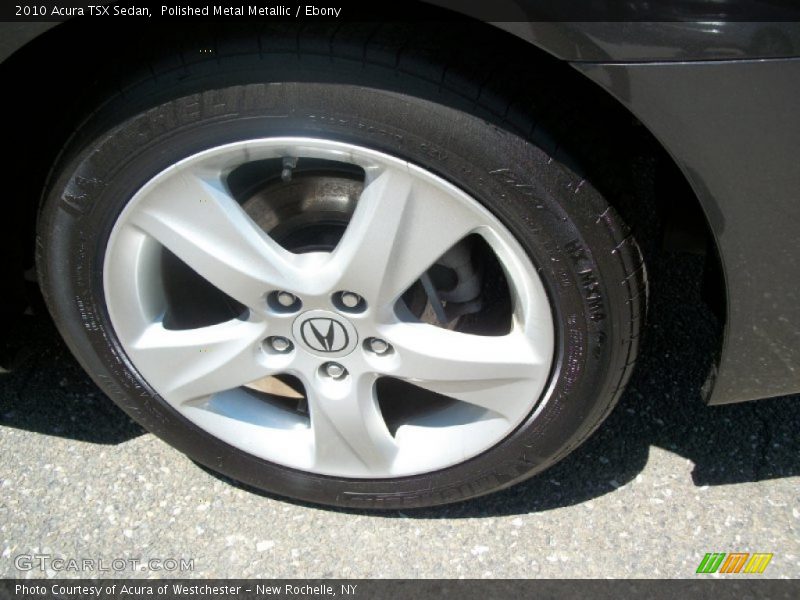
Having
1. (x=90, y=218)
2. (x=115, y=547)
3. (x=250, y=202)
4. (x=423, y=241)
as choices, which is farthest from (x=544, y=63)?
(x=115, y=547)

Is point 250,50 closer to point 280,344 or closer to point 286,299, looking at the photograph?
point 286,299

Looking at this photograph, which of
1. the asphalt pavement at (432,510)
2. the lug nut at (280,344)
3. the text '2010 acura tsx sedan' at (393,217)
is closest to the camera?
the text '2010 acura tsx sedan' at (393,217)

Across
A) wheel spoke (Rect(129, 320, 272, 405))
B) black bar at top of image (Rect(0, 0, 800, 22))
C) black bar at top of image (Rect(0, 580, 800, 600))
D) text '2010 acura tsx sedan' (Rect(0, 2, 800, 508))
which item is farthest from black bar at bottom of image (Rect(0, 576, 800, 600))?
black bar at top of image (Rect(0, 0, 800, 22))

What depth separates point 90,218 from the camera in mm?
1590

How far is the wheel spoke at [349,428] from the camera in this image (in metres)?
1.78

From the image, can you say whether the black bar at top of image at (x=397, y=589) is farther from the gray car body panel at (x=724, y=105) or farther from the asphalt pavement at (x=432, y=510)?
the gray car body panel at (x=724, y=105)

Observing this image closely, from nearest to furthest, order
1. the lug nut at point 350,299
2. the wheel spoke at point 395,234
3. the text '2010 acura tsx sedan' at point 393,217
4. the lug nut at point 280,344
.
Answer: the text '2010 acura tsx sedan' at point 393,217, the wheel spoke at point 395,234, the lug nut at point 350,299, the lug nut at point 280,344

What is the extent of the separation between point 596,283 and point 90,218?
923 mm

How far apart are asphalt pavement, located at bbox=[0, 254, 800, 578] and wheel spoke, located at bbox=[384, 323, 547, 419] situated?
1.30 feet

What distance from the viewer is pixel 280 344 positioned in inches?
69.1

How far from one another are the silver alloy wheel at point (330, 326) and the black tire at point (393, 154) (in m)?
0.03

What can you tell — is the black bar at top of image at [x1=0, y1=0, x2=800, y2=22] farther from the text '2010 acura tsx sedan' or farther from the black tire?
the black tire

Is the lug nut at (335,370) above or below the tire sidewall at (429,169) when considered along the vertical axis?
below

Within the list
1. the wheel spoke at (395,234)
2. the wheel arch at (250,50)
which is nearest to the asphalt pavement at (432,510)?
the wheel arch at (250,50)
